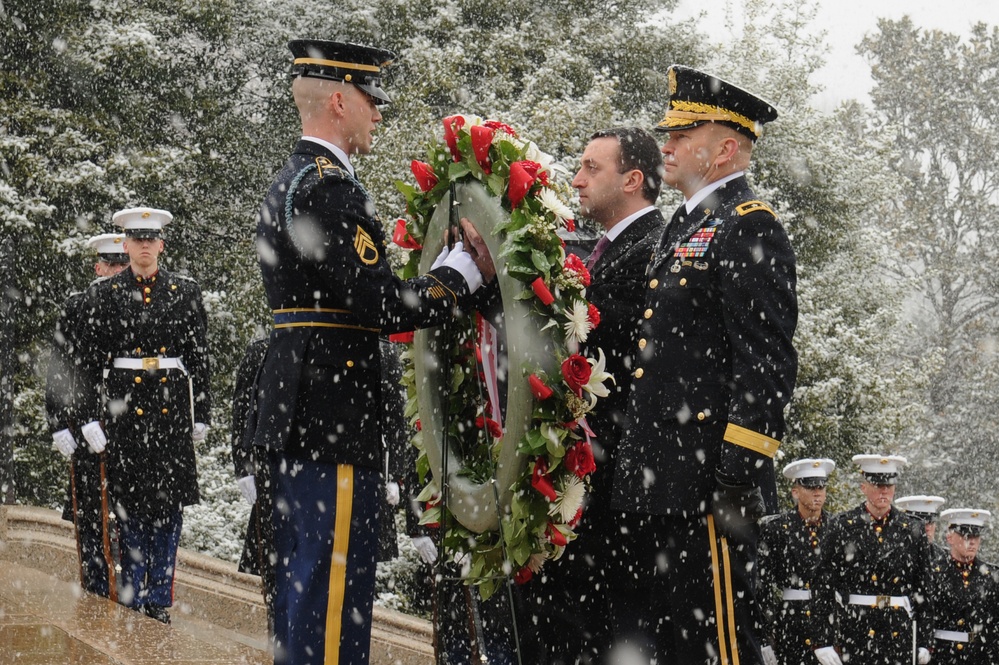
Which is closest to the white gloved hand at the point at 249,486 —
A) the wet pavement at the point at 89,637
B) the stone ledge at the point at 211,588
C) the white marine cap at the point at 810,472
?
the wet pavement at the point at 89,637

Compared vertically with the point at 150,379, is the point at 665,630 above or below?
below

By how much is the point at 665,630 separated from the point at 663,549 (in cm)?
23

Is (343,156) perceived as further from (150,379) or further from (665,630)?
(150,379)

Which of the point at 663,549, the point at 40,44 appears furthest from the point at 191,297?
the point at 40,44

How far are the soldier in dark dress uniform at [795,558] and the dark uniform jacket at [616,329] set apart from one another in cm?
526

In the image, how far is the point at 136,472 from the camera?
736 cm

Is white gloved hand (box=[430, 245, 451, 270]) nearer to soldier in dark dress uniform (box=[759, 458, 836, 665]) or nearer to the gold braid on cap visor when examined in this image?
the gold braid on cap visor

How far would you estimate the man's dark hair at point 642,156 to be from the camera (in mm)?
4855

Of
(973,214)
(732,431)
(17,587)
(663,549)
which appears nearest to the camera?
(732,431)

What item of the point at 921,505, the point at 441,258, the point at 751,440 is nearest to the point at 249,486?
the point at 441,258

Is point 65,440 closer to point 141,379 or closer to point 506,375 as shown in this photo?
point 141,379

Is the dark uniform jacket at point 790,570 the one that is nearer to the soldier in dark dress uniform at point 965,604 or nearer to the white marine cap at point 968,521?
the soldier in dark dress uniform at point 965,604

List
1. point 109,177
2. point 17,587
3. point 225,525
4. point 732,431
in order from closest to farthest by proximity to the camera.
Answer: point 732,431 < point 17,587 < point 225,525 < point 109,177

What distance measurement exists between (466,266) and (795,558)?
6.26 metres
